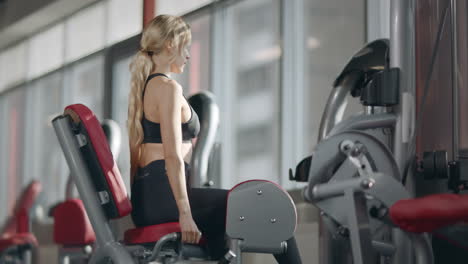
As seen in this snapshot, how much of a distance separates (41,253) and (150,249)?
3.93m

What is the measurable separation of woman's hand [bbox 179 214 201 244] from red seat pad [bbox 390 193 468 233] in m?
0.63

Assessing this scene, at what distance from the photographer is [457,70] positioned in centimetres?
257

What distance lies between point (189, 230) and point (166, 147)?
28 cm

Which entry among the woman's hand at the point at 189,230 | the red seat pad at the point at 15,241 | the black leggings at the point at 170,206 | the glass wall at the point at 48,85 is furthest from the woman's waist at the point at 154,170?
the glass wall at the point at 48,85

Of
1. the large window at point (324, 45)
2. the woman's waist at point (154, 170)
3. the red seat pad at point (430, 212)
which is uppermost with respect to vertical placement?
the large window at point (324, 45)

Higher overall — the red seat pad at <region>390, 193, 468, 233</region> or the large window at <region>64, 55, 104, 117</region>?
the large window at <region>64, 55, 104, 117</region>

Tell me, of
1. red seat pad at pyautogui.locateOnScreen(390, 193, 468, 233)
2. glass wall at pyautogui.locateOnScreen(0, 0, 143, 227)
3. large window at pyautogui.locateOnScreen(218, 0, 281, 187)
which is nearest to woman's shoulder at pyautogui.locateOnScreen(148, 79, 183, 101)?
red seat pad at pyautogui.locateOnScreen(390, 193, 468, 233)

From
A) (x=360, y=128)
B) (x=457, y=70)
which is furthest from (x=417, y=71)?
(x=360, y=128)

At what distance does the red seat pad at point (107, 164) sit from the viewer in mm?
2289

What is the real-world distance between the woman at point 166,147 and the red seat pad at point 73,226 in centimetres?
139

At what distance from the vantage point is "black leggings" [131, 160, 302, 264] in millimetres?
2326

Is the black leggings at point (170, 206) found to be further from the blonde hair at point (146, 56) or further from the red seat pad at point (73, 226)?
the red seat pad at point (73, 226)

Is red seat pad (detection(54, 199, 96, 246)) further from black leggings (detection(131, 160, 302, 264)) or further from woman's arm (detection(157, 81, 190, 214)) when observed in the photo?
woman's arm (detection(157, 81, 190, 214))

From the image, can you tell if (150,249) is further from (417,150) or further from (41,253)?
(41,253)
